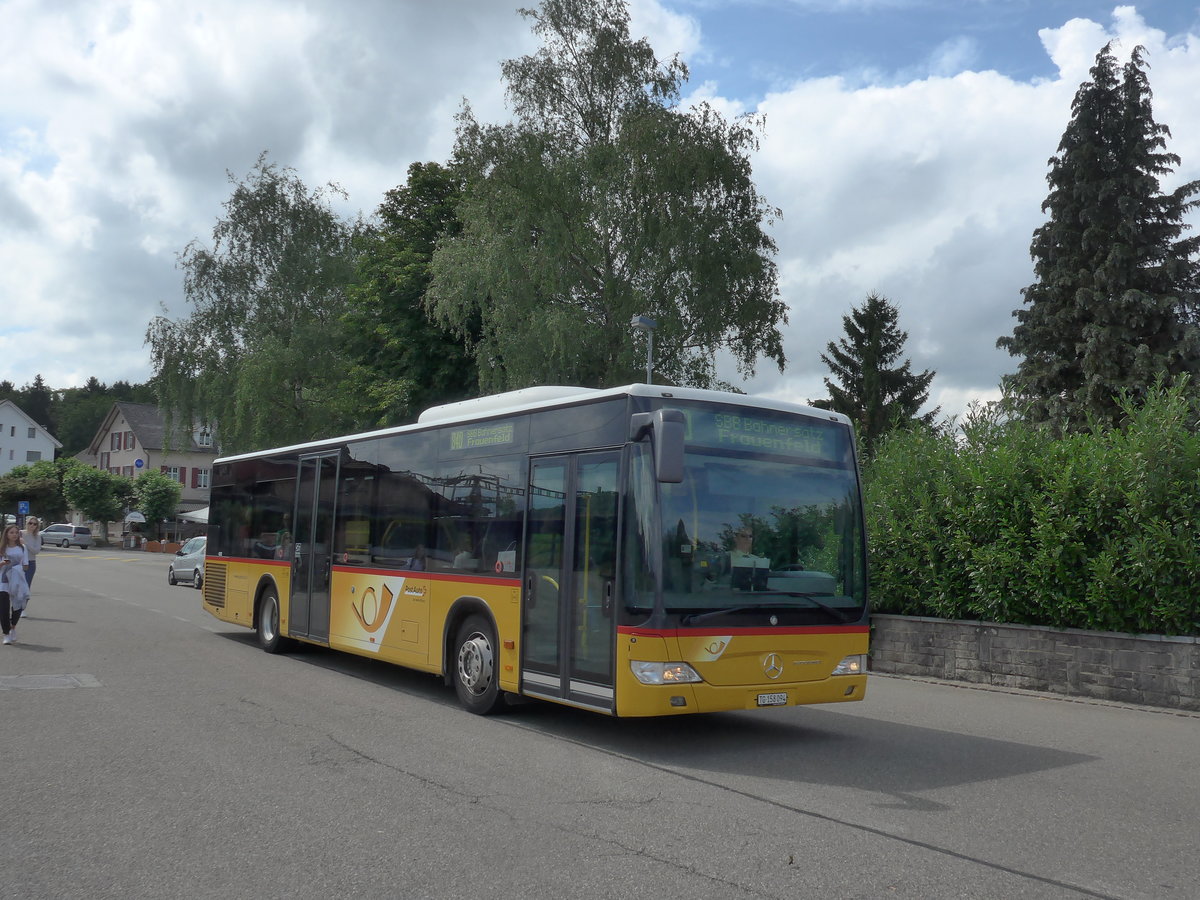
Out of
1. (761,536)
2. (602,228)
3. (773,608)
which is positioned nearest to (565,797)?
(773,608)

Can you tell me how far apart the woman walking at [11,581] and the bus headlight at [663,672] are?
1130 centimetres

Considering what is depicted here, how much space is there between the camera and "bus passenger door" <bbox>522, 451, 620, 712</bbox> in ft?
28.5

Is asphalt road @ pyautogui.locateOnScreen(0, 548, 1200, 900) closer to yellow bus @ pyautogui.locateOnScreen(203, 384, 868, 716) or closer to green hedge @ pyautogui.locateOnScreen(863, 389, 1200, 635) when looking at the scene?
yellow bus @ pyautogui.locateOnScreen(203, 384, 868, 716)

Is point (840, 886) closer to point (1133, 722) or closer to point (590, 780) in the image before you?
point (590, 780)

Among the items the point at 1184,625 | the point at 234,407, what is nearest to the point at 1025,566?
the point at 1184,625

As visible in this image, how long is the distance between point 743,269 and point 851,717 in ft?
64.8

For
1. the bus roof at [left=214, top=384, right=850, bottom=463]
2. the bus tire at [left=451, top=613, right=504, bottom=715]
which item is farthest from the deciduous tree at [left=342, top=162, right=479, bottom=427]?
the bus tire at [left=451, top=613, right=504, bottom=715]

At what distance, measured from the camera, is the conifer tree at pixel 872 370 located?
5191 cm

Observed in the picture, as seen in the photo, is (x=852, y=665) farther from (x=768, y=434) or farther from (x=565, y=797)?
(x=565, y=797)

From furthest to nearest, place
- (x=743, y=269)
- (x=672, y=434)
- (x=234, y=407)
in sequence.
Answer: (x=234, y=407) → (x=743, y=269) → (x=672, y=434)

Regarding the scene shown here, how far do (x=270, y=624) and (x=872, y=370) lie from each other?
134 ft

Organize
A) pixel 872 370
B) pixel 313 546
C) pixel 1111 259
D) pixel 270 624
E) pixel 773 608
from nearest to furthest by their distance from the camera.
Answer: pixel 773 608 → pixel 313 546 → pixel 270 624 → pixel 1111 259 → pixel 872 370

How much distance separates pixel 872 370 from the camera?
5203 centimetres

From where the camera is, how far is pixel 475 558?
10531 mm
